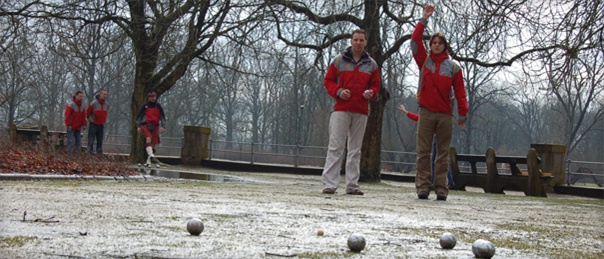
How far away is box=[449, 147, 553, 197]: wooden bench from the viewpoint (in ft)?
57.6

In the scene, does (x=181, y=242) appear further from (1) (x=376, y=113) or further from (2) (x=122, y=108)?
(2) (x=122, y=108)

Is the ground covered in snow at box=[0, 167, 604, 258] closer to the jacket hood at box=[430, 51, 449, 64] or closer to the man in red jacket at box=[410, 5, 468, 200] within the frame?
the man in red jacket at box=[410, 5, 468, 200]

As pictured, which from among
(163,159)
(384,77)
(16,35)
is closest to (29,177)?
(16,35)

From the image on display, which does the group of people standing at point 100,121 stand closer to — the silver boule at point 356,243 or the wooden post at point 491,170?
the wooden post at point 491,170

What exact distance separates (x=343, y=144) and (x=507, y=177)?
27.6ft

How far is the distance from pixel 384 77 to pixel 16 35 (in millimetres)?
10297

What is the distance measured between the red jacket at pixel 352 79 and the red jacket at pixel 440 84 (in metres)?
0.70

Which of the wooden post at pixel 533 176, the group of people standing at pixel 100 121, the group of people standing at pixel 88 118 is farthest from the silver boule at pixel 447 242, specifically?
the group of people standing at pixel 88 118

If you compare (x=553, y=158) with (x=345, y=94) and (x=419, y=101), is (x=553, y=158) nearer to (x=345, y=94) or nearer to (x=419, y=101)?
(x=419, y=101)

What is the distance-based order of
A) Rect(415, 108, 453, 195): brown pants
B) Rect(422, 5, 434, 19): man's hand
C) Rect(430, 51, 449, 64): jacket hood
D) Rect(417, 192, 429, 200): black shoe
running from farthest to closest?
Rect(417, 192, 429, 200): black shoe
Rect(415, 108, 453, 195): brown pants
Rect(430, 51, 449, 64): jacket hood
Rect(422, 5, 434, 19): man's hand

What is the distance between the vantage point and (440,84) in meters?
10.5

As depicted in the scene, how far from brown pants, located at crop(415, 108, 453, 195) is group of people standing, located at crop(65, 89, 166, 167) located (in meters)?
11.8

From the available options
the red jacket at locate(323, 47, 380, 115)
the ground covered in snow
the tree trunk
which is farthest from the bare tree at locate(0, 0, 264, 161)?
the ground covered in snow

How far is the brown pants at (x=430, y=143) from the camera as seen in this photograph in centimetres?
1070
